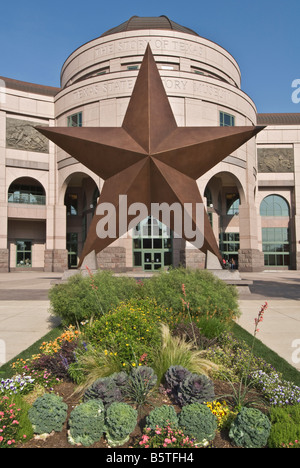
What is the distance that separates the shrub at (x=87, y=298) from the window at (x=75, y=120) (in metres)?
26.4

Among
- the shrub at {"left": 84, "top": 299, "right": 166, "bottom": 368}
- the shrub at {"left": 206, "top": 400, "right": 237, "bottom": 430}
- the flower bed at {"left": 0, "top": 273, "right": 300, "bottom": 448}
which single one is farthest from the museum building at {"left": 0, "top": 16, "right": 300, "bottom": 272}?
the shrub at {"left": 206, "top": 400, "right": 237, "bottom": 430}

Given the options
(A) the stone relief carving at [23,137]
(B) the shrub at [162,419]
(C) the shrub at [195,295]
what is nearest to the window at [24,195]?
(A) the stone relief carving at [23,137]

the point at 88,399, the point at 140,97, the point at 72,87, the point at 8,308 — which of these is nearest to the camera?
the point at 88,399

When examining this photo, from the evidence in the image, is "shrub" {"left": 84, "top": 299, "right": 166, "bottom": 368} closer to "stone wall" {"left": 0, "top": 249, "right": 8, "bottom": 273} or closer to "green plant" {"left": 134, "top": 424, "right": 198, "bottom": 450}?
"green plant" {"left": 134, "top": 424, "right": 198, "bottom": 450}

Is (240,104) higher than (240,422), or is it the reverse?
(240,104)

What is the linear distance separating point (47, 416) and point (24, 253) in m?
36.6

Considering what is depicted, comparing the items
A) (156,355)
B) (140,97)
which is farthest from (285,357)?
(140,97)

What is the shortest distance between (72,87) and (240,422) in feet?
113

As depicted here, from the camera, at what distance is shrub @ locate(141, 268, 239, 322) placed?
7016mm

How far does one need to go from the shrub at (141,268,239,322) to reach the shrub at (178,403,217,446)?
3.68 meters

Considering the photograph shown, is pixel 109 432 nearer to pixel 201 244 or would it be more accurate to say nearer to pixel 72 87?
pixel 201 244

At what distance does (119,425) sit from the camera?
3.05 metres
